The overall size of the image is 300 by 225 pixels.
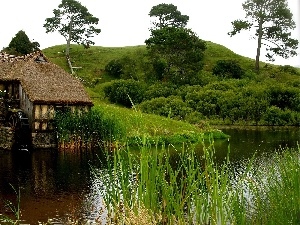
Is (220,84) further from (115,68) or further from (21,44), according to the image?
(21,44)

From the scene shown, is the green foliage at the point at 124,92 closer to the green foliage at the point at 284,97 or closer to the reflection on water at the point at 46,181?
the green foliage at the point at 284,97

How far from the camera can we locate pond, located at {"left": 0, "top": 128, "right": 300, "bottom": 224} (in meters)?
12.9

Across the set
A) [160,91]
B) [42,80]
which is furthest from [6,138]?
[160,91]

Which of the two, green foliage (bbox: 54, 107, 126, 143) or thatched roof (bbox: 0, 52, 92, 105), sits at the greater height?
thatched roof (bbox: 0, 52, 92, 105)

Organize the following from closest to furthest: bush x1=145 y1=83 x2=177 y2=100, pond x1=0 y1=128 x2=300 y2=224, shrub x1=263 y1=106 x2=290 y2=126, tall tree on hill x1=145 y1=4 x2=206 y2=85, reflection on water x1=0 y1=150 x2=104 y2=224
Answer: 1. pond x1=0 y1=128 x2=300 y2=224
2. reflection on water x1=0 y1=150 x2=104 y2=224
3. shrub x1=263 y1=106 x2=290 y2=126
4. bush x1=145 y1=83 x2=177 y2=100
5. tall tree on hill x1=145 y1=4 x2=206 y2=85

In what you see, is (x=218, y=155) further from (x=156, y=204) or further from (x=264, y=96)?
(x=264, y=96)

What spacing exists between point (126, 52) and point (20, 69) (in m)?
48.6

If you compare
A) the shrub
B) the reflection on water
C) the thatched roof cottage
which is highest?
the thatched roof cottage

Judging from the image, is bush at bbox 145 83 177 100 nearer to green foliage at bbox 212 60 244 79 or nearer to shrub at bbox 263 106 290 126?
green foliage at bbox 212 60 244 79

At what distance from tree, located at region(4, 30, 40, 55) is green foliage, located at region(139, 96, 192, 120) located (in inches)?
670

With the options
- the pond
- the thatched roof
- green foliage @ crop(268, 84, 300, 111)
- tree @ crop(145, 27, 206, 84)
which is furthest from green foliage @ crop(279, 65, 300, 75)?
the thatched roof

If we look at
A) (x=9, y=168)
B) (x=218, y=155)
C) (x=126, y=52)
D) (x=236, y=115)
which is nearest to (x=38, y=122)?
(x=9, y=168)

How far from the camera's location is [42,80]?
30.3 metres

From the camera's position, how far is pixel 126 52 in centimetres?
7869
